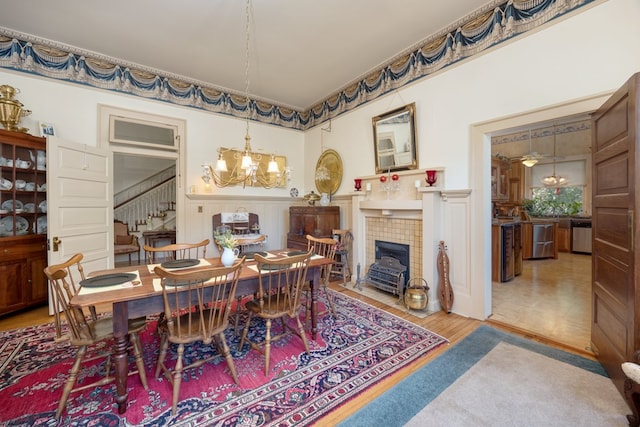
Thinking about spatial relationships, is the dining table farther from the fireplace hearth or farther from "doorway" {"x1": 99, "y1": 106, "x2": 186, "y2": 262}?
"doorway" {"x1": 99, "y1": 106, "x2": 186, "y2": 262}

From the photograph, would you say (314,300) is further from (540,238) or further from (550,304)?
(540,238)

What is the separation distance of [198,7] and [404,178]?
308 centimetres

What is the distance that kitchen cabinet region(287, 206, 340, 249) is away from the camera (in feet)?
14.6

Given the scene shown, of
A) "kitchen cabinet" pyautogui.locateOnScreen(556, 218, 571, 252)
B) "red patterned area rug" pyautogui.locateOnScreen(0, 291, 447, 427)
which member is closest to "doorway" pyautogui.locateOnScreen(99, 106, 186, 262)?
"red patterned area rug" pyautogui.locateOnScreen(0, 291, 447, 427)

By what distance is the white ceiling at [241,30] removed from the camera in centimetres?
272

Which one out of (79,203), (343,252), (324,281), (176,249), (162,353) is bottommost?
(162,353)

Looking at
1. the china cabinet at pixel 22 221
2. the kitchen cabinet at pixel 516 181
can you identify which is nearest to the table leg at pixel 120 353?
the china cabinet at pixel 22 221

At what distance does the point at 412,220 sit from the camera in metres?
3.56

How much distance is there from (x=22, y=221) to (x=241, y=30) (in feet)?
11.5

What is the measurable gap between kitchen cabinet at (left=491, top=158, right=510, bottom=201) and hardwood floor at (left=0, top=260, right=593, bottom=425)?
217 centimetres

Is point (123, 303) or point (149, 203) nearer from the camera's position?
point (123, 303)

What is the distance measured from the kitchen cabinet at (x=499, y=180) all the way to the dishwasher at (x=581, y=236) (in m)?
2.08

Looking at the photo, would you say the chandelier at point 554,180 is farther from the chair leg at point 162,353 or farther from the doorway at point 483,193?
the chair leg at point 162,353

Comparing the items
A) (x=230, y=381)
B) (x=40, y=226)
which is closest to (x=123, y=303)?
(x=230, y=381)
